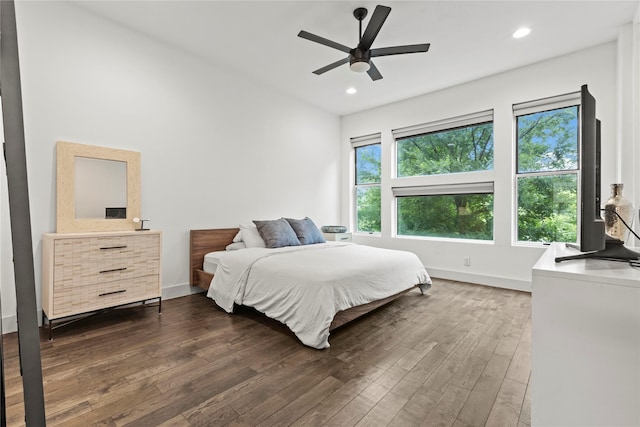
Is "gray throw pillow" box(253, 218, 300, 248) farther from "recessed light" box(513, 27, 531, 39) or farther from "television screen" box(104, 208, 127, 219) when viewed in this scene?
"recessed light" box(513, 27, 531, 39)

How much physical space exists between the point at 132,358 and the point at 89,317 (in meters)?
1.12

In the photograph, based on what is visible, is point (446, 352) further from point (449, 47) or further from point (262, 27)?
point (262, 27)

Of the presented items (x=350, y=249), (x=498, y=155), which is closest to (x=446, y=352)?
(x=350, y=249)

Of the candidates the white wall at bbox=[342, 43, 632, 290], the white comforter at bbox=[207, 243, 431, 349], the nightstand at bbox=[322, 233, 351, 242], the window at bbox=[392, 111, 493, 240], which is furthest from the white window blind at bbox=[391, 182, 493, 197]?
the white comforter at bbox=[207, 243, 431, 349]

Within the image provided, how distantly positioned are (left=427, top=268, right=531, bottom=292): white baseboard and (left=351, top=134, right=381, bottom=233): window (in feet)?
4.43

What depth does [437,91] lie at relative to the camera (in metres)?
4.50

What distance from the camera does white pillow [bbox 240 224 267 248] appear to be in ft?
12.2

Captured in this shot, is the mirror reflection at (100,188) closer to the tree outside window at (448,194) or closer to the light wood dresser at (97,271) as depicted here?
the light wood dresser at (97,271)

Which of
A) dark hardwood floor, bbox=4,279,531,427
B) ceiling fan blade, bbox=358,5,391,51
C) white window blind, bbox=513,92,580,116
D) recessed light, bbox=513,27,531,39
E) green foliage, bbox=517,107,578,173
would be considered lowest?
dark hardwood floor, bbox=4,279,531,427

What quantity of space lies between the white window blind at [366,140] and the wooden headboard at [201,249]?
315 centimetres

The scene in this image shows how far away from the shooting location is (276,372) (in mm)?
1880

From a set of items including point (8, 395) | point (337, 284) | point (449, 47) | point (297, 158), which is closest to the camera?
point (8, 395)

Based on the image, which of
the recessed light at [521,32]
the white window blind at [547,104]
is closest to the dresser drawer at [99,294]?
the recessed light at [521,32]

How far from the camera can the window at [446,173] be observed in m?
4.19
